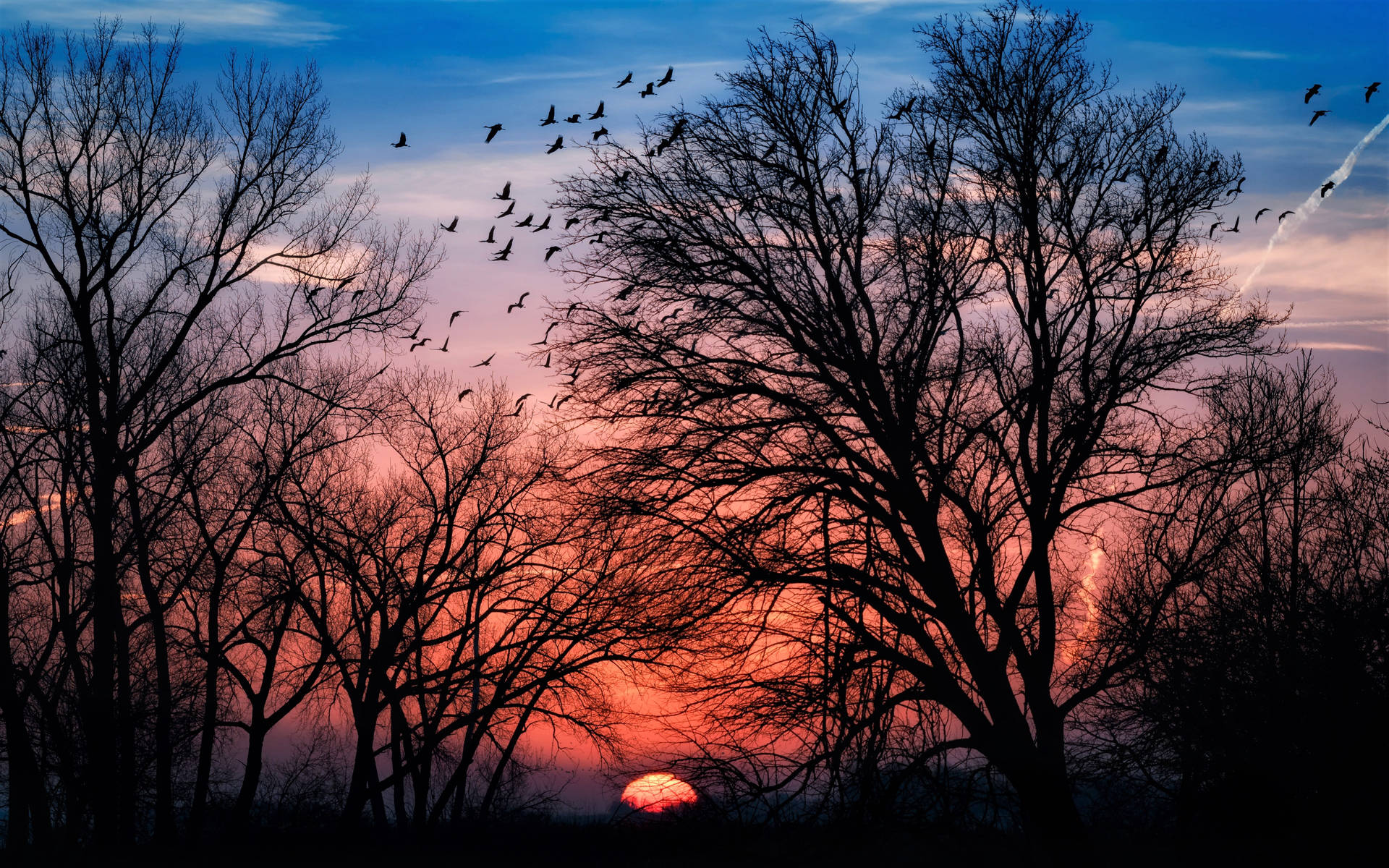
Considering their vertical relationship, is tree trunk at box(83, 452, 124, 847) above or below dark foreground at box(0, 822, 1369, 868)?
above

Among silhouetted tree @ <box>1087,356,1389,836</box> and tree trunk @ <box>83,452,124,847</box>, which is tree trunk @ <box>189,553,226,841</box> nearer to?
tree trunk @ <box>83,452,124,847</box>

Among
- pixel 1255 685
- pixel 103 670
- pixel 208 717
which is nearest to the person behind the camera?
pixel 1255 685

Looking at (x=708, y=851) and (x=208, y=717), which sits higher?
(x=208, y=717)

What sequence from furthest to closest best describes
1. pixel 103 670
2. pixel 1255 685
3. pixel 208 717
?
pixel 208 717 → pixel 103 670 → pixel 1255 685

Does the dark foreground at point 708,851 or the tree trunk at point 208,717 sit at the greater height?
the tree trunk at point 208,717

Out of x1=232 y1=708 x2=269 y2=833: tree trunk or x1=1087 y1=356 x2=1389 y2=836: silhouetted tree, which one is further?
x1=232 y1=708 x2=269 y2=833: tree trunk

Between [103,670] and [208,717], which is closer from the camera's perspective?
[103,670]

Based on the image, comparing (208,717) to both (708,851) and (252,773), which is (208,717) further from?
(708,851)

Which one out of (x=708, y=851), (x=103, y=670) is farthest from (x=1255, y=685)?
(x=103, y=670)

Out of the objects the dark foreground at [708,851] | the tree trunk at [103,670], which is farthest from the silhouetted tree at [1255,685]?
the tree trunk at [103,670]

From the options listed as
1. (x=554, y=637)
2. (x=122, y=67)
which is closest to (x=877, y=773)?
(x=554, y=637)

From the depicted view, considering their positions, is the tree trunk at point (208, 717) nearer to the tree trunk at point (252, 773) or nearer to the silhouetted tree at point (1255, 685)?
the tree trunk at point (252, 773)

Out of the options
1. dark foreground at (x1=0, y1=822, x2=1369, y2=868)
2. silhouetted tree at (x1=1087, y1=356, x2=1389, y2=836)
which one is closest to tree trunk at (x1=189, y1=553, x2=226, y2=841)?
dark foreground at (x1=0, y1=822, x2=1369, y2=868)

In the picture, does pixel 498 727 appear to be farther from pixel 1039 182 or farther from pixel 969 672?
pixel 1039 182
